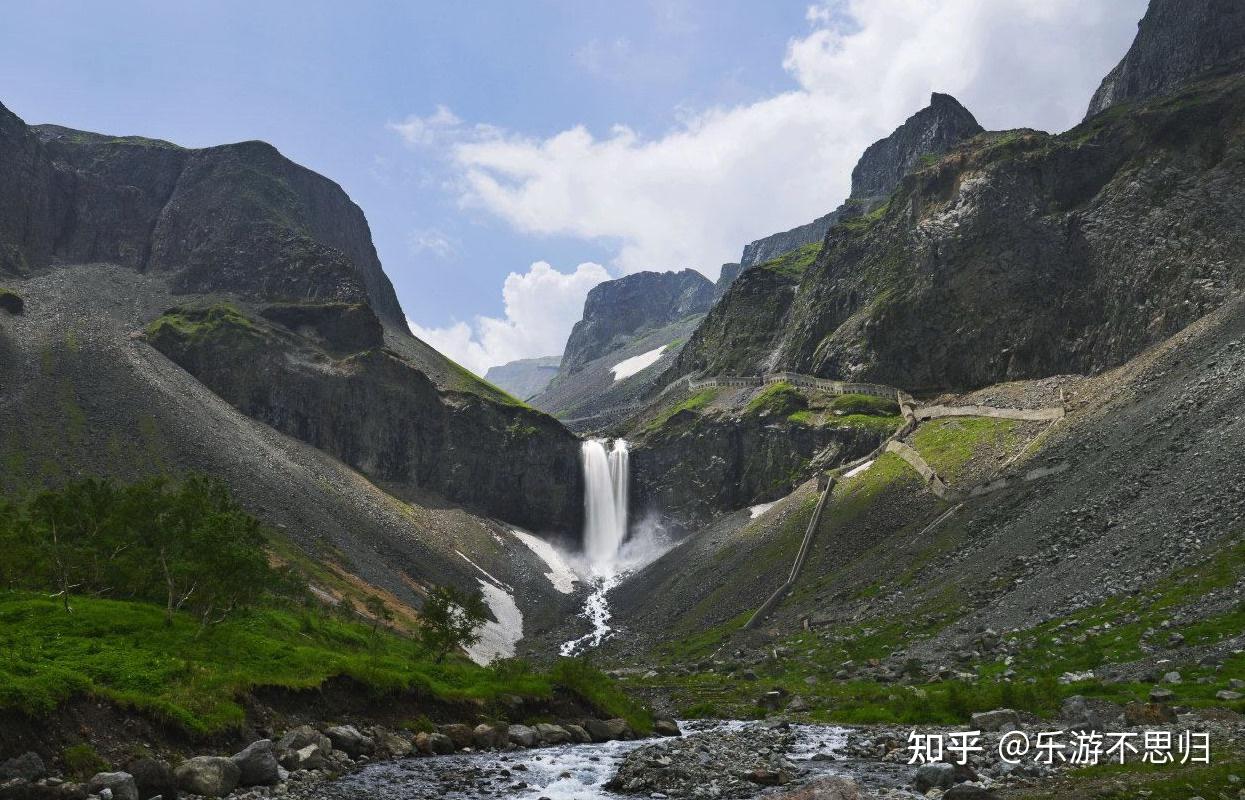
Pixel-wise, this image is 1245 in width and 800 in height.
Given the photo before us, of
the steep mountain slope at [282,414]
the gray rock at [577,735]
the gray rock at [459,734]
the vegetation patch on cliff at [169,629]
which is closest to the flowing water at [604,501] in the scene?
the steep mountain slope at [282,414]

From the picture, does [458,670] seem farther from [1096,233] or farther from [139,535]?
[1096,233]

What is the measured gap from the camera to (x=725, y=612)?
8862 centimetres

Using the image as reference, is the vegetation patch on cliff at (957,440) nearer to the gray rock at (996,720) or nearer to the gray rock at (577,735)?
the gray rock at (996,720)

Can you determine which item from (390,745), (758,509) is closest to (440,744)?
(390,745)

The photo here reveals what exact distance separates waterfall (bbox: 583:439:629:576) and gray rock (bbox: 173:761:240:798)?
126 m

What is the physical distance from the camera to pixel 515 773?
31.5m

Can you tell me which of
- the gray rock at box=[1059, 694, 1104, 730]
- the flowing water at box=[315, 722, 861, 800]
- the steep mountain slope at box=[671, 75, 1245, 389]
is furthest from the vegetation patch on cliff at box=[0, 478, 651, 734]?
the steep mountain slope at box=[671, 75, 1245, 389]

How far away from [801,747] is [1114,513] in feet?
124

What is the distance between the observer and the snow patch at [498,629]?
88688mm

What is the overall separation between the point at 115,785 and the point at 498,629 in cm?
8163

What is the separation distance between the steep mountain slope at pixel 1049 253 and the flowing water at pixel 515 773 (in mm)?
92836

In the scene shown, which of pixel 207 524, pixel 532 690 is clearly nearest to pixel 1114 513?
pixel 532 690

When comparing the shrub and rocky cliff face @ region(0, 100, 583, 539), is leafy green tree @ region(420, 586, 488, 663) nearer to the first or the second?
the shrub

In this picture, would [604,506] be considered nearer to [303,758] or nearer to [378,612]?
[378,612]
